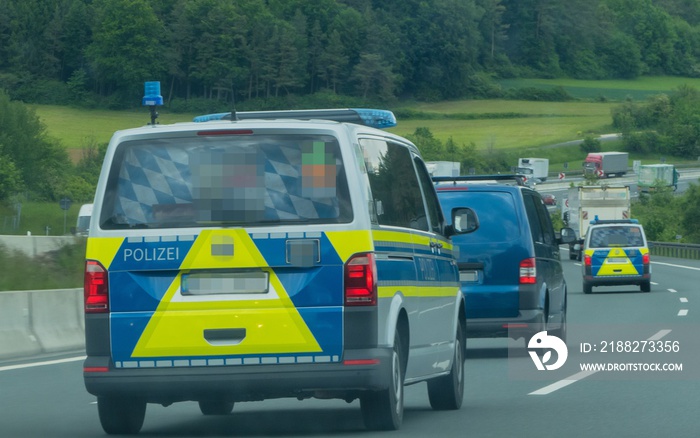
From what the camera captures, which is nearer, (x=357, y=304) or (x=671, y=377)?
(x=357, y=304)

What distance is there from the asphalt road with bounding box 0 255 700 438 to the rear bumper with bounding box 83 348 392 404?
71cm

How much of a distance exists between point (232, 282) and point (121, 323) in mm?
713

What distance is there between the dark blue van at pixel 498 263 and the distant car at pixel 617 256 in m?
17.2

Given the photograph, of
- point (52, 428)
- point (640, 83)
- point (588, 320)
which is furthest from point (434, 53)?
point (52, 428)

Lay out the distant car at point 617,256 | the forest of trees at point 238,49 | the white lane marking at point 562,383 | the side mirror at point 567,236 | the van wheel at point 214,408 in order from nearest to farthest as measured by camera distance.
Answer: the van wheel at point 214,408 → the white lane marking at point 562,383 → the side mirror at point 567,236 → the distant car at point 617,256 → the forest of trees at point 238,49

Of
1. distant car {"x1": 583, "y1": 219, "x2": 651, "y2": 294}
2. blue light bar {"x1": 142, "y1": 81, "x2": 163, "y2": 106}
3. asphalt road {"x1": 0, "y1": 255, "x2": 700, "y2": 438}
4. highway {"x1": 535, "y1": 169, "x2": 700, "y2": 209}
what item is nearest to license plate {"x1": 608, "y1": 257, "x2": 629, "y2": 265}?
distant car {"x1": 583, "y1": 219, "x2": 651, "y2": 294}

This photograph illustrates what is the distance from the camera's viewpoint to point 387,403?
372 inches

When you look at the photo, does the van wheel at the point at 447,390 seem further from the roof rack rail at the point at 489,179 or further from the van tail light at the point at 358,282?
the roof rack rail at the point at 489,179

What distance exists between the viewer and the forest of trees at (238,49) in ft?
311

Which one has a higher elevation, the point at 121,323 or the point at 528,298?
the point at 121,323

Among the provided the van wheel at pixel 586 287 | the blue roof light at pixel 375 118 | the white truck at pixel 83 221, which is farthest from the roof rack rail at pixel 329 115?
the white truck at pixel 83 221

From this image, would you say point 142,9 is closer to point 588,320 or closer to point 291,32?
point 291,32

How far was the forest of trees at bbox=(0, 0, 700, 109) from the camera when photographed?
94.7 m

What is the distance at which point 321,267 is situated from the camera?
8898mm
